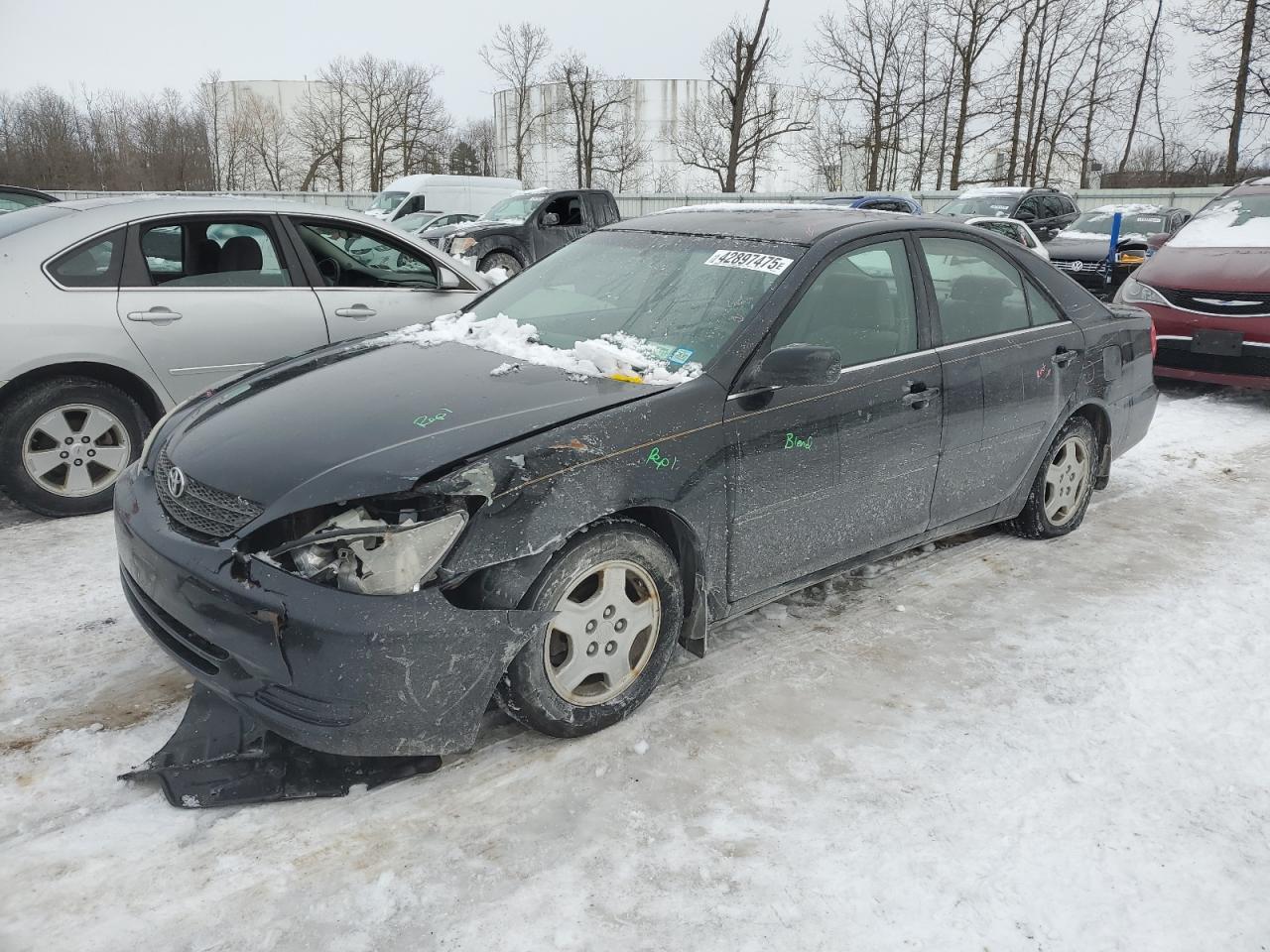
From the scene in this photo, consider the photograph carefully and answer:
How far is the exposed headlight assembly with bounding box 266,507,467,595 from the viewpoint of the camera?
8.05ft

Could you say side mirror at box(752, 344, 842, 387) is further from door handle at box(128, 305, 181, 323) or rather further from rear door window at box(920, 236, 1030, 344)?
door handle at box(128, 305, 181, 323)

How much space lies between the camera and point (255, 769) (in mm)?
2680

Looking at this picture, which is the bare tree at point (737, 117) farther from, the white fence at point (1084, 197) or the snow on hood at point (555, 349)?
the snow on hood at point (555, 349)

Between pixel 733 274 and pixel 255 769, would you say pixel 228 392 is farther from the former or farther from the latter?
pixel 733 274

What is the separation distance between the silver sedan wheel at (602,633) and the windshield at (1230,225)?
7.77m

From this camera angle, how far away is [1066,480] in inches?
188

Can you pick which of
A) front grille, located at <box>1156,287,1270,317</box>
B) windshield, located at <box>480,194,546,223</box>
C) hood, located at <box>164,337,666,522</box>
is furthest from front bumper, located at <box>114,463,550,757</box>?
windshield, located at <box>480,194,546,223</box>

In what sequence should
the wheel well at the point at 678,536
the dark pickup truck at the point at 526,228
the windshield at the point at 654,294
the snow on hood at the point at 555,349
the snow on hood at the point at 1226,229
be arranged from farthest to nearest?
the dark pickup truck at the point at 526,228
the snow on hood at the point at 1226,229
the windshield at the point at 654,294
the snow on hood at the point at 555,349
the wheel well at the point at 678,536

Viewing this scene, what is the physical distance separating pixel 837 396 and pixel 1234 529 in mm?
3073

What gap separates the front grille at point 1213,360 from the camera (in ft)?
24.2

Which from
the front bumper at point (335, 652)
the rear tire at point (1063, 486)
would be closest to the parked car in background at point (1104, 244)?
the rear tire at point (1063, 486)

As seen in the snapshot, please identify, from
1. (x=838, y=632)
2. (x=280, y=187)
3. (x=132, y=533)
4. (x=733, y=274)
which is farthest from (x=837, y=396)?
(x=280, y=187)

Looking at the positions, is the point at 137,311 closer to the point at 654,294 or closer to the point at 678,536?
the point at 654,294

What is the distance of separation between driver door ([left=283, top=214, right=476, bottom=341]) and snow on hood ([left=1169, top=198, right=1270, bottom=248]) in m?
6.84
